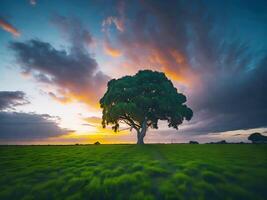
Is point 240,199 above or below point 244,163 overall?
below

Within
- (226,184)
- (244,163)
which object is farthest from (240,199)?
(244,163)

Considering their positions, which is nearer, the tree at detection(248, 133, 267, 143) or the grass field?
the grass field

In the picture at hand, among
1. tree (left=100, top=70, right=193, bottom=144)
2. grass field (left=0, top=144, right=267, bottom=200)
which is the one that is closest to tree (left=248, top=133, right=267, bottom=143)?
tree (left=100, top=70, right=193, bottom=144)

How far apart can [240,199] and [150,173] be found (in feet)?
18.0

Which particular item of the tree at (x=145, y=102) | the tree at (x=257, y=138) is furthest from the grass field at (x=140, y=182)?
the tree at (x=257, y=138)

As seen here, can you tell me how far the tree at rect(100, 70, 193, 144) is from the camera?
3697cm

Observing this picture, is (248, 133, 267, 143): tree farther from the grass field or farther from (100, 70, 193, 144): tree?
the grass field

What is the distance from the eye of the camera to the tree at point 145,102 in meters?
37.0

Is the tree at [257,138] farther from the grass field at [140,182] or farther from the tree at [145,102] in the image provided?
the grass field at [140,182]

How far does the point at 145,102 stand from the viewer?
36.4 m

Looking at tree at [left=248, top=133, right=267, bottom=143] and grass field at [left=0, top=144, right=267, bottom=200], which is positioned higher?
tree at [left=248, top=133, right=267, bottom=143]

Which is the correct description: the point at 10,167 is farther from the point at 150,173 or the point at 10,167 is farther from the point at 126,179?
the point at 150,173

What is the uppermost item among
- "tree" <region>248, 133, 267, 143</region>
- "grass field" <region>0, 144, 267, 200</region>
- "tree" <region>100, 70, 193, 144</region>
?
"tree" <region>100, 70, 193, 144</region>

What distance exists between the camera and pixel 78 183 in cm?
1178
